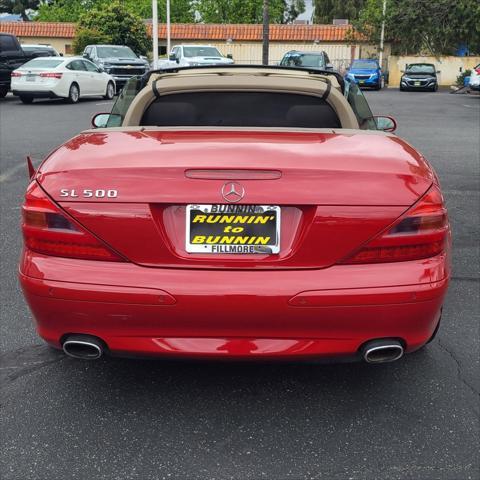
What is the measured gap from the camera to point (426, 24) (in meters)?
46.3

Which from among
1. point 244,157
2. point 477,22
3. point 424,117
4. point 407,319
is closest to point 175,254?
point 244,157

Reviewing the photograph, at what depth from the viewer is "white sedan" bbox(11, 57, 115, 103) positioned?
864 inches

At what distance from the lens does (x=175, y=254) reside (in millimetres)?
2832

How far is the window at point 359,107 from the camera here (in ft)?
15.5

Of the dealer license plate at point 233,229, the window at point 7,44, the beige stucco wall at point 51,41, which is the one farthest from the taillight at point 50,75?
the beige stucco wall at point 51,41

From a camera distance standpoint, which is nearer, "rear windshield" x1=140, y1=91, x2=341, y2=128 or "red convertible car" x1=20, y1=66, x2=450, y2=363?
"red convertible car" x1=20, y1=66, x2=450, y2=363

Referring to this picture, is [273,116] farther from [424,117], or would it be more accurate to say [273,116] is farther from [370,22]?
[370,22]

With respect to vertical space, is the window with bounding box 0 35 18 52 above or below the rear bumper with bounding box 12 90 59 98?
above

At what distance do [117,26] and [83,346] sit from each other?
43.7 metres

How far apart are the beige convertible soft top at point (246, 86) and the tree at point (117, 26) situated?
4130 cm

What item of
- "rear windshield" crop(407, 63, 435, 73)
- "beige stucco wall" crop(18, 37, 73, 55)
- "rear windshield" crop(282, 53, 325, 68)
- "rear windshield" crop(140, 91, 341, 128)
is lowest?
"rear windshield" crop(407, 63, 435, 73)

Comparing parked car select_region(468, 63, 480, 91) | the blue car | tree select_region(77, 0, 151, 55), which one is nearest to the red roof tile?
tree select_region(77, 0, 151, 55)

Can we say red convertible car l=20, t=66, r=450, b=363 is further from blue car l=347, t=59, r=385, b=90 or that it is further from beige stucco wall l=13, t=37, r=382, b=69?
beige stucco wall l=13, t=37, r=382, b=69

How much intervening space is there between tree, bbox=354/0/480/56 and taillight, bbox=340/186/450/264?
43089mm
